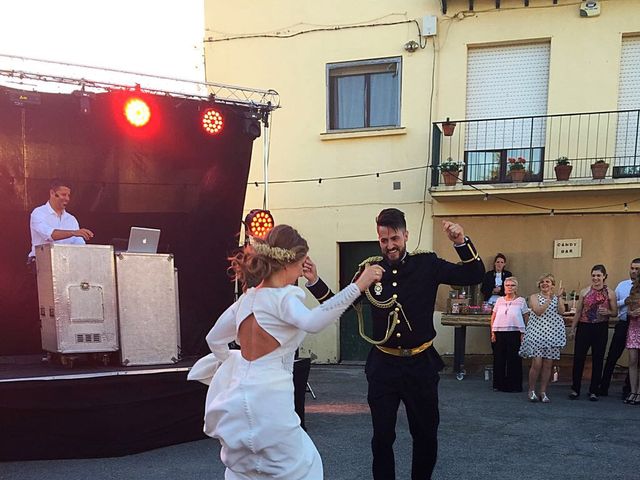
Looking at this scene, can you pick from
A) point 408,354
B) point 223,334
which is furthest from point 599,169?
point 223,334

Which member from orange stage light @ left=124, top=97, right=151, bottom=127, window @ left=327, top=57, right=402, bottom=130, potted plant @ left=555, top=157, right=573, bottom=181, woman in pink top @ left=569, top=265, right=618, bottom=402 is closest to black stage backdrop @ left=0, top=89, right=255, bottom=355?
orange stage light @ left=124, top=97, right=151, bottom=127

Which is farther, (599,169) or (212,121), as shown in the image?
(599,169)

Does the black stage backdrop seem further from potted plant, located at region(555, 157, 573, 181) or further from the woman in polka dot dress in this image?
potted plant, located at region(555, 157, 573, 181)

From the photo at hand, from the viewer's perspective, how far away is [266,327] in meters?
2.45

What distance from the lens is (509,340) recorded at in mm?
7676

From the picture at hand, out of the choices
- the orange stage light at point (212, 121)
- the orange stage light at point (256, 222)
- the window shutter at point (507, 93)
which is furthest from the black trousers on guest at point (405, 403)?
the window shutter at point (507, 93)

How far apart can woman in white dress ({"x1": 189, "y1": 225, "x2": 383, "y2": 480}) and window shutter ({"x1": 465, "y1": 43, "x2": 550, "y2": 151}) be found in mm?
7791

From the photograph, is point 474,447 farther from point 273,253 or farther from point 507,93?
point 507,93

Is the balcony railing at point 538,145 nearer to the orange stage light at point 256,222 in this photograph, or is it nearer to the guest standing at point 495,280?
the guest standing at point 495,280

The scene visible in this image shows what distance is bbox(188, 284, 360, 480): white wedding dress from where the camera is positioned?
2.35 metres

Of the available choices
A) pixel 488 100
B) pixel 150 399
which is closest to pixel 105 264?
pixel 150 399

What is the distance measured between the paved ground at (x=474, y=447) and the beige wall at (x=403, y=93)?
3.22m

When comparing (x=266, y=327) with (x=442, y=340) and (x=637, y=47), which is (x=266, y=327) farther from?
(x=637, y=47)

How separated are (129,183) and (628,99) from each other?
831 centimetres
